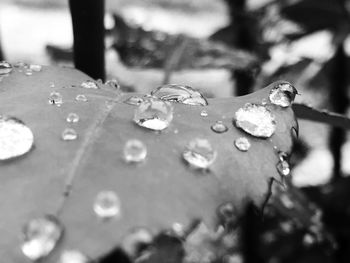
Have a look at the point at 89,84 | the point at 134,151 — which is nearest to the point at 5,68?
the point at 89,84

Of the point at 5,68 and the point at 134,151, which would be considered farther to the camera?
the point at 5,68

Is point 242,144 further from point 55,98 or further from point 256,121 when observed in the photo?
point 55,98

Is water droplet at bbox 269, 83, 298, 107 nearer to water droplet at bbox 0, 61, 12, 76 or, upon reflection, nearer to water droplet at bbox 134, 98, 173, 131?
water droplet at bbox 134, 98, 173, 131

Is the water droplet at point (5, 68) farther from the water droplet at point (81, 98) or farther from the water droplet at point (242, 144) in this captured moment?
the water droplet at point (242, 144)

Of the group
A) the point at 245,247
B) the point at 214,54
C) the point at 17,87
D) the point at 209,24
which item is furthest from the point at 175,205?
the point at 209,24

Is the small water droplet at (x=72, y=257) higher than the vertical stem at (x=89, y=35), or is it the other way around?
the small water droplet at (x=72, y=257)

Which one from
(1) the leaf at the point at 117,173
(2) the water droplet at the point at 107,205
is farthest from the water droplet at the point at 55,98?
(2) the water droplet at the point at 107,205
